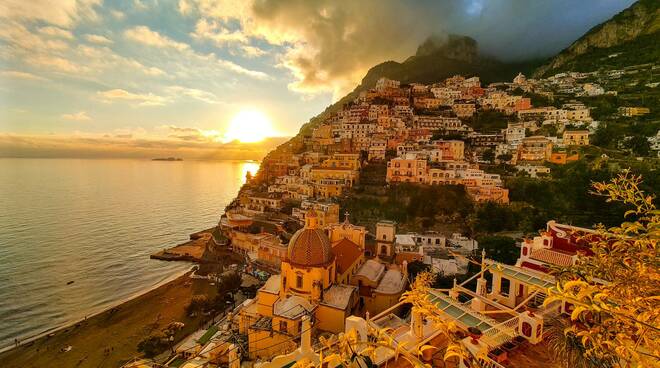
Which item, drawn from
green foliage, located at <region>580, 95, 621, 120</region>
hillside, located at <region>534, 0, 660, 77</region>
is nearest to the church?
green foliage, located at <region>580, 95, 621, 120</region>

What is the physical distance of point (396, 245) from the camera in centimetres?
3209

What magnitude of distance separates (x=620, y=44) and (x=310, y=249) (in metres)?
115

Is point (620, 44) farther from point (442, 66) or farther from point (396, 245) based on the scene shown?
point (396, 245)

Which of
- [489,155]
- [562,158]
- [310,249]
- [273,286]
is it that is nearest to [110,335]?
[273,286]

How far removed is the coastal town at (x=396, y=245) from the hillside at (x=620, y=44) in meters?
9.92

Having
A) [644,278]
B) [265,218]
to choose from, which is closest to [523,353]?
[644,278]

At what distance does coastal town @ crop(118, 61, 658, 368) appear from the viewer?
7207 millimetres

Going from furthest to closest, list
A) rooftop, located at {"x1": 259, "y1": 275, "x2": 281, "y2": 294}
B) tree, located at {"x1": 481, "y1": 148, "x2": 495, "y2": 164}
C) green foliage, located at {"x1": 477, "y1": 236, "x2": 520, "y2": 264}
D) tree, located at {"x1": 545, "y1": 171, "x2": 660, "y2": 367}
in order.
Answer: tree, located at {"x1": 481, "y1": 148, "x2": 495, "y2": 164}
green foliage, located at {"x1": 477, "y1": 236, "x2": 520, "y2": 264}
rooftop, located at {"x1": 259, "y1": 275, "x2": 281, "y2": 294}
tree, located at {"x1": 545, "y1": 171, "x2": 660, "y2": 367}

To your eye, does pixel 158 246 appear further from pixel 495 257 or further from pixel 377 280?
pixel 495 257

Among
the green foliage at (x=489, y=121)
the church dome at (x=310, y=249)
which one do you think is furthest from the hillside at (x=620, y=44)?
the church dome at (x=310, y=249)

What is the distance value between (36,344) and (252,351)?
863 inches

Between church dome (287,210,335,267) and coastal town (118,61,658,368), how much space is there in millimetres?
88

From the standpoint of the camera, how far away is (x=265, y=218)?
161 feet

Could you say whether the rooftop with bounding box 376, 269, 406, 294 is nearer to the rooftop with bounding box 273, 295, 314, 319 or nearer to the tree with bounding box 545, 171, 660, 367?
the rooftop with bounding box 273, 295, 314, 319
